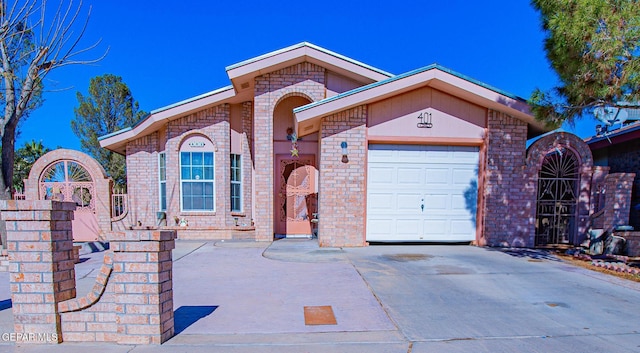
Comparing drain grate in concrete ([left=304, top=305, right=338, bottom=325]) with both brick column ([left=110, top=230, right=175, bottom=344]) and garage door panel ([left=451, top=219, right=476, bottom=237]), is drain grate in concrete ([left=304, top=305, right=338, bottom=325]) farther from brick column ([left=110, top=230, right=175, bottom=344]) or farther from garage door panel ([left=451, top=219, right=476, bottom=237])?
garage door panel ([left=451, top=219, right=476, bottom=237])

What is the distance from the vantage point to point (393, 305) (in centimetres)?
379

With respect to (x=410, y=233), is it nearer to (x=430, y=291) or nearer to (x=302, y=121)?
(x=430, y=291)

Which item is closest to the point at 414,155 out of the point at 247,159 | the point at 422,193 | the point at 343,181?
the point at 422,193

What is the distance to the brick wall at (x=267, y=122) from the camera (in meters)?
8.29

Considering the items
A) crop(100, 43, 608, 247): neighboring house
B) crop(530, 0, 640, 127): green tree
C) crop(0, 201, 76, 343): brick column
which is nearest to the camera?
crop(0, 201, 76, 343): brick column

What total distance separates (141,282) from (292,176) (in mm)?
6683

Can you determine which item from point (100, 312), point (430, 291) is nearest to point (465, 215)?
point (430, 291)

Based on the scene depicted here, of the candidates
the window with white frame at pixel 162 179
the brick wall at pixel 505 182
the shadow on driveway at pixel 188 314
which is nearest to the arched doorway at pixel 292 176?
the window with white frame at pixel 162 179

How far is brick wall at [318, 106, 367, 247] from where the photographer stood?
730 cm

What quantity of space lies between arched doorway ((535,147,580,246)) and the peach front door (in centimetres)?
639

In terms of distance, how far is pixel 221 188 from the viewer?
913cm

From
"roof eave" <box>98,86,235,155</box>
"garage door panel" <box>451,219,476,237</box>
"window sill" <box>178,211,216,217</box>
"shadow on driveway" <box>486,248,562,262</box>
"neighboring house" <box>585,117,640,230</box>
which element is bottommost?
"shadow on driveway" <box>486,248,562,262</box>

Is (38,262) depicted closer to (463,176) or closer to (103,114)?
(463,176)

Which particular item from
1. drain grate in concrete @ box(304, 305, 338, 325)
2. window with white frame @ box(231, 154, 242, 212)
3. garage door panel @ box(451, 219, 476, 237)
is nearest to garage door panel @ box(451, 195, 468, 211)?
garage door panel @ box(451, 219, 476, 237)
